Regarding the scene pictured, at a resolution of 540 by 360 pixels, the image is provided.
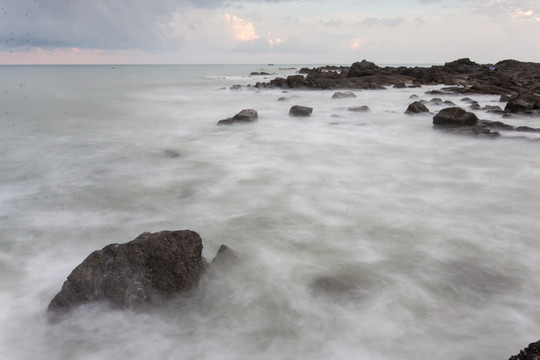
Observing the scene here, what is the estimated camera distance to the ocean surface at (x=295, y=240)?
2682mm

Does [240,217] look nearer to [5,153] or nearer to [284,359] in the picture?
[284,359]

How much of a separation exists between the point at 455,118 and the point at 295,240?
26.6 feet

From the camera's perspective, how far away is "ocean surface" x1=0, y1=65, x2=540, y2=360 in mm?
2682

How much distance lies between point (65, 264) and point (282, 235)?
226 cm

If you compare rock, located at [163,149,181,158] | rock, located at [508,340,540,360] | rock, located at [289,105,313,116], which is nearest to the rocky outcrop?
rock, located at [289,105,313,116]

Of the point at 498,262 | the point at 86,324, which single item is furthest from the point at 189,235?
the point at 498,262

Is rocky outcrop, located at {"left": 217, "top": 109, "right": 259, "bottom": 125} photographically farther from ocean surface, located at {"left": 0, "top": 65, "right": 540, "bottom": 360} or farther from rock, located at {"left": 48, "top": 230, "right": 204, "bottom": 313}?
rock, located at {"left": 48, "top": 230, "right": 204, "bottom": 313}

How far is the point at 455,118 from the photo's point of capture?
1027 cm

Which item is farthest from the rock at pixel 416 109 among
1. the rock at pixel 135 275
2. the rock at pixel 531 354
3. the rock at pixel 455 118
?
the rock at pixel 531 354

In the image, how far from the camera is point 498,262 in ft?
12.2

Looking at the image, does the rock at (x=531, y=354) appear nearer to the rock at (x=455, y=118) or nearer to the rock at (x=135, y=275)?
the rock at (x=135, y=275)

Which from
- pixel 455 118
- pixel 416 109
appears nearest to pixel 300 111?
pixel 416 109

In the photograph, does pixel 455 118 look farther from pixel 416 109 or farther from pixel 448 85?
pixel 448 85

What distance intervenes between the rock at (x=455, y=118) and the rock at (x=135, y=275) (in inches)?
365
